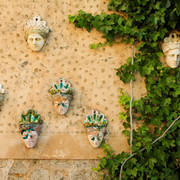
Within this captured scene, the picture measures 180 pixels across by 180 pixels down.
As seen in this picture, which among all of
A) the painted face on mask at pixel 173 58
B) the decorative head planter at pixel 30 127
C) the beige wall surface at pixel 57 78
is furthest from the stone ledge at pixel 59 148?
the painted face on mask at pixel 173 58

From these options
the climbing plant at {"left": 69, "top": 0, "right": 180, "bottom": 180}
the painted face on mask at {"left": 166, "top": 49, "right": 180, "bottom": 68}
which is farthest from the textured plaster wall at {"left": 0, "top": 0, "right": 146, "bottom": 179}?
the painted face on mask at {"left": 166, "top": 49, "right": 180, "bottom": 68}

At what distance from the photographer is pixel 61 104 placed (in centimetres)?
313

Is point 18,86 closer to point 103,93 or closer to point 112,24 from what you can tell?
point 103,93

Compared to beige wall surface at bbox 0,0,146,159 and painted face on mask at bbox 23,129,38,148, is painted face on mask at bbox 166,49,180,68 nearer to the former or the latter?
beige wall surface at bbox 0,0,146,159

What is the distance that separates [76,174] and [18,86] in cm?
119

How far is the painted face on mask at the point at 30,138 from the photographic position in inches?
121

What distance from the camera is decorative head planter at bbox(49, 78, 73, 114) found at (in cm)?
314

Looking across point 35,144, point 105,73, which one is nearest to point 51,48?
point 105,73

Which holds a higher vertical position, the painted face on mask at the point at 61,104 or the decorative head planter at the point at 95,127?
the painted face on mask at the point at 61,104

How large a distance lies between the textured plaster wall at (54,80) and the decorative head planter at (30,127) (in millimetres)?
76

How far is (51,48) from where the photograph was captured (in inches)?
133

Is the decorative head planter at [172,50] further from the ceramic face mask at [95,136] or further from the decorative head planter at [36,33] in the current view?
the decorative head planter at [36,33]

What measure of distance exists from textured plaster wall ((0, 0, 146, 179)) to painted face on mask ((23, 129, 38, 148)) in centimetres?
10

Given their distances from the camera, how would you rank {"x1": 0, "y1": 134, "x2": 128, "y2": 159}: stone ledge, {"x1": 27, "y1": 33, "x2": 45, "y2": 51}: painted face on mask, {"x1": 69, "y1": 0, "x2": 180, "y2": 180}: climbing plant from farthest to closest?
{"x1": 27, "y1": 33, "x2": 45, "y2": 51}: painted face on mask
{"x1": 0, "y1": 134, "x2": 128, "y2": 159}: stone ledge
{"x1": 69, "y1": 0, "x2": 180, "y2": 180}: climbing plant
